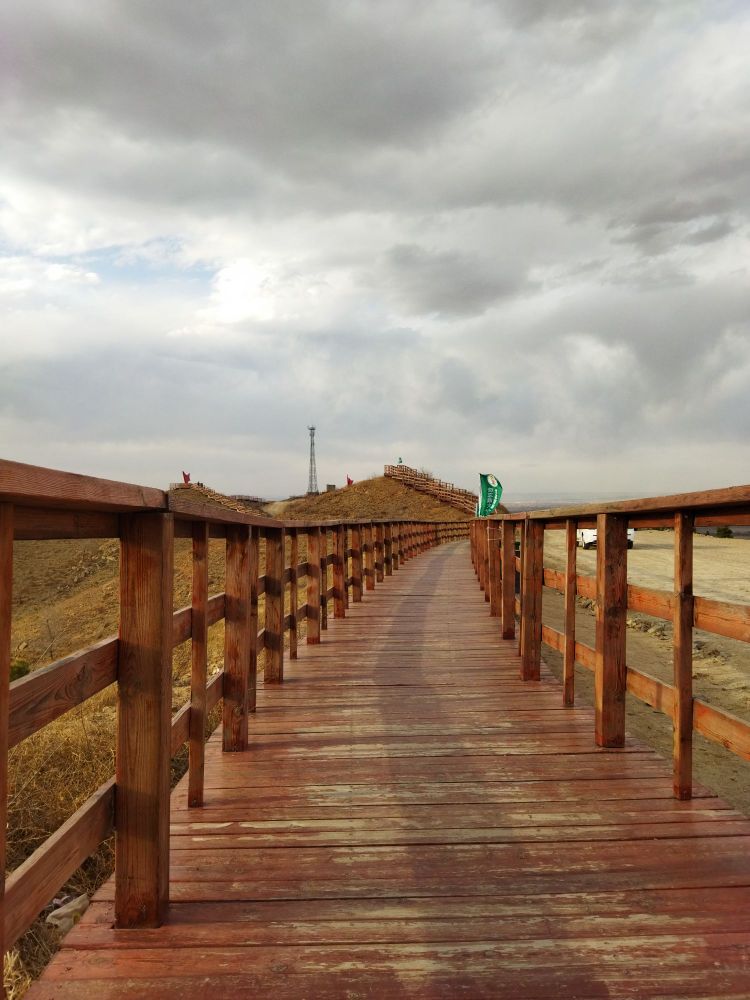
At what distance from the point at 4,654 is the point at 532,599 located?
4490mm

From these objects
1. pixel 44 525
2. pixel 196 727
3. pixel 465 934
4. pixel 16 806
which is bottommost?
pixel 16 806

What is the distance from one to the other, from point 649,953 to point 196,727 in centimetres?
182

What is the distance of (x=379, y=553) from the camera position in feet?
45.4

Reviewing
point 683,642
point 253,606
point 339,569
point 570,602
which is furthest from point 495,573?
point 683,642

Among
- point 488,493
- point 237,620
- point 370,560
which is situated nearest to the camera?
point 237,620

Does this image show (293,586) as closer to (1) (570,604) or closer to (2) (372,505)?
(1) (570,604)

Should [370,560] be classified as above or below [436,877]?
above

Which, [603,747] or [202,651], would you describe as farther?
[603,747]

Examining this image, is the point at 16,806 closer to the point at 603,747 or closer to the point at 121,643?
the point at 121,643

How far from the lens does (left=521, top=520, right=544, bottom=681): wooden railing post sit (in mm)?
5527

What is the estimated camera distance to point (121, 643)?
2232mm

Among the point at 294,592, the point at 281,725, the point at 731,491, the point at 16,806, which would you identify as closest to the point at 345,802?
the point at 281,725

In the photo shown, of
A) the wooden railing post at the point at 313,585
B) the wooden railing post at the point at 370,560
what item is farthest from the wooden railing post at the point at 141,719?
the wooden railing post at the point at 370,560

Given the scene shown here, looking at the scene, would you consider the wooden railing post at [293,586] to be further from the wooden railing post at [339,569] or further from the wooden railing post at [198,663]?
the wooden railing post at [198,663]
